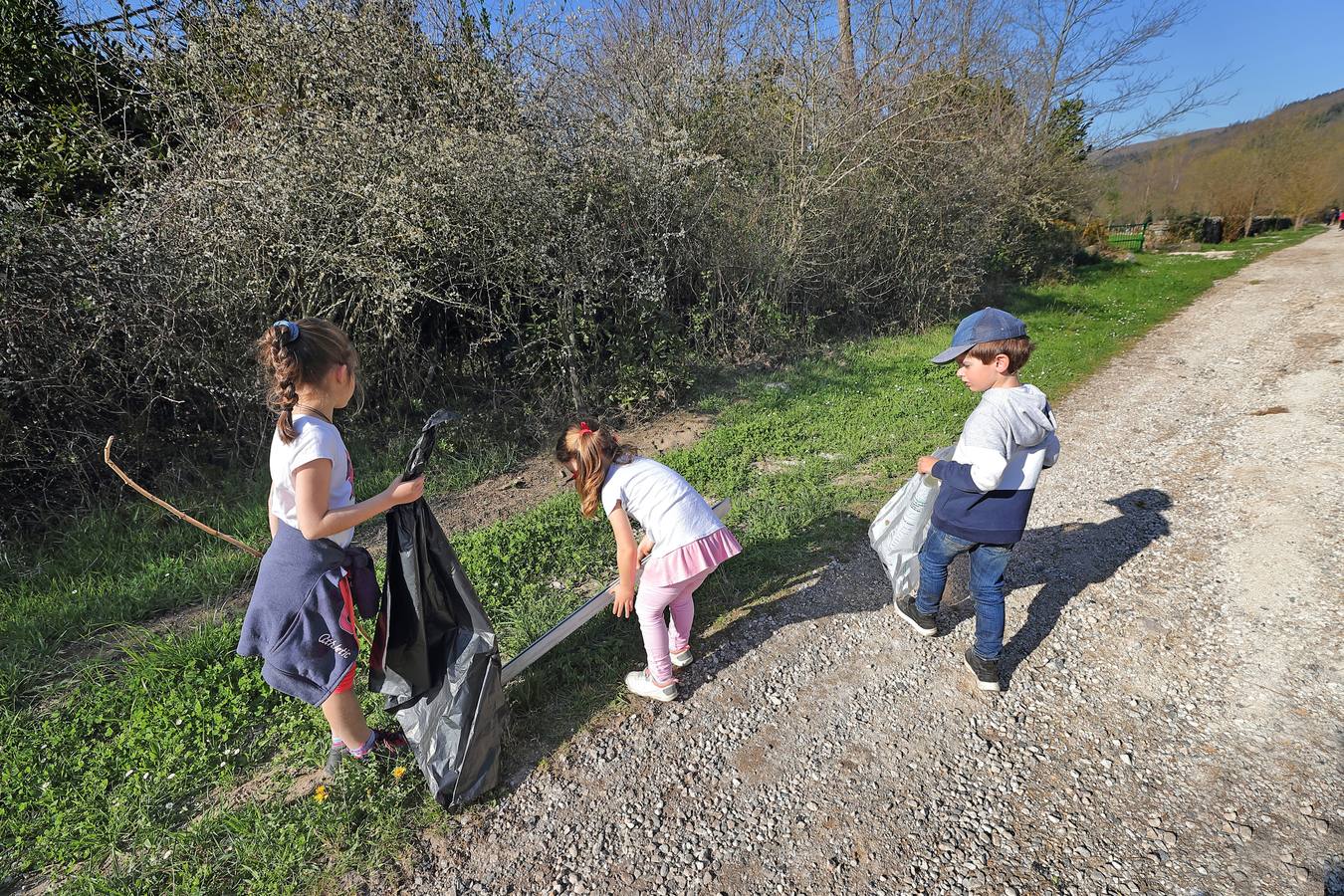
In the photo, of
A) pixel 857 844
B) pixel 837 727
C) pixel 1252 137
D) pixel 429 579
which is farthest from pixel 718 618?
pixel 1252 137

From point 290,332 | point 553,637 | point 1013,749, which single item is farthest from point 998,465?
point 290,332

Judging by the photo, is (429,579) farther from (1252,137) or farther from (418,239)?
(1252,137)

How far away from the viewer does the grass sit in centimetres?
229

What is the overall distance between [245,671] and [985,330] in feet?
12.5

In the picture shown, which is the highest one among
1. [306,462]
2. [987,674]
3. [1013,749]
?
[306,462]

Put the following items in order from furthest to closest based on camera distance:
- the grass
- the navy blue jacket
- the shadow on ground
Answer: the shadow on ground < the grass < the navy blue jacket

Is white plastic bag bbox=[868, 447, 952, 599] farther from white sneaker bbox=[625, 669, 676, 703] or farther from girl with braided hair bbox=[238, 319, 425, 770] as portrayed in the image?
girl with braided hair bbox=[238, 319, 425, 770]

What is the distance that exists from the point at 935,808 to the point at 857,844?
1.14ft

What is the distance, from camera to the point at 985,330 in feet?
8.64

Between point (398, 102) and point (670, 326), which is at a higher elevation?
point (398, 102)

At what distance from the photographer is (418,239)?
210 inches

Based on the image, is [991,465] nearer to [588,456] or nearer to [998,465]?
[998,465]

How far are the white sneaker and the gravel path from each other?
0.06m

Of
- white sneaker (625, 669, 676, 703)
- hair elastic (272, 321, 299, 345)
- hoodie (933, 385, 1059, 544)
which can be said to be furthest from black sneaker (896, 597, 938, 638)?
hair elastic (272, 321, 299, 345)
